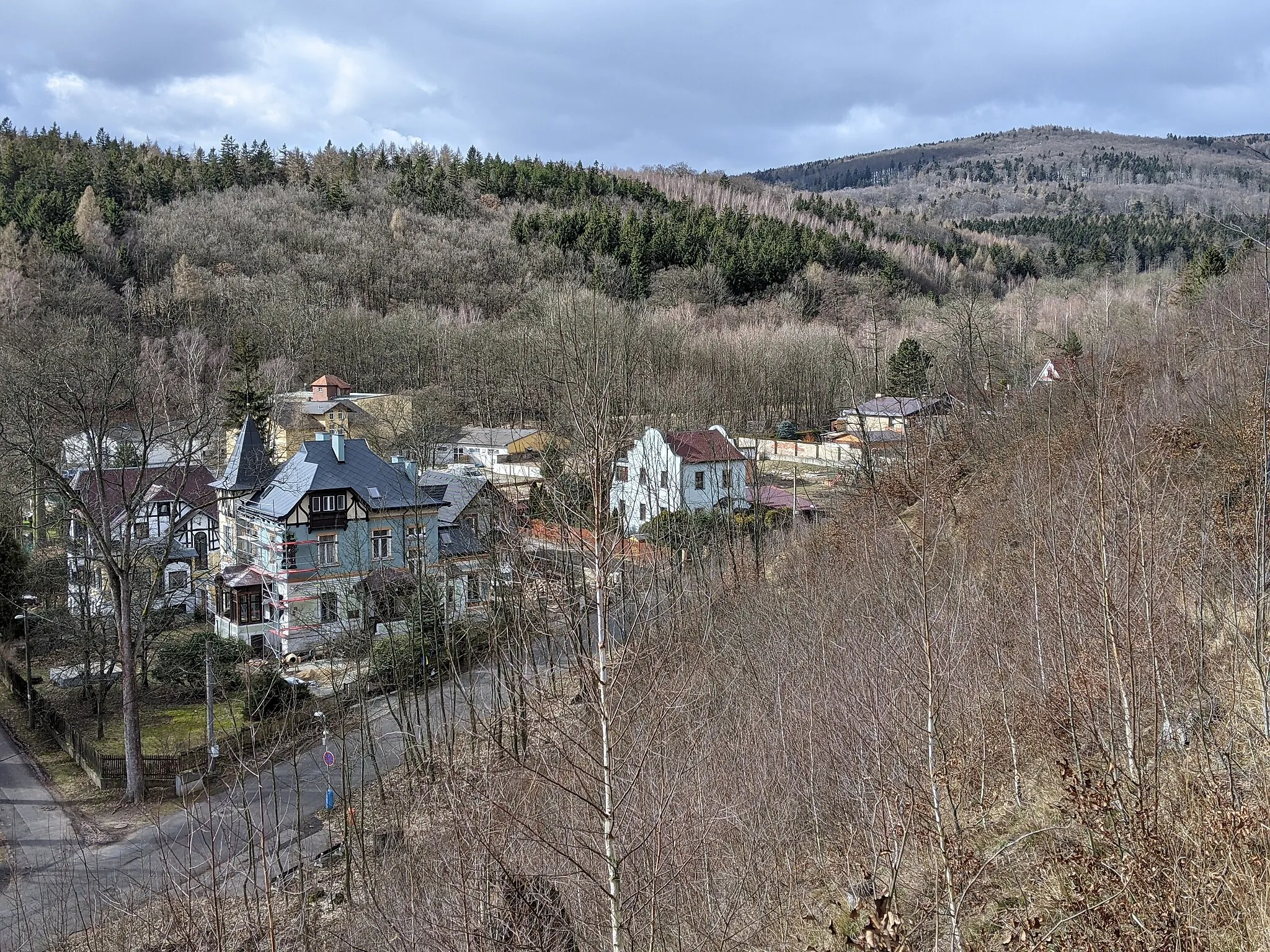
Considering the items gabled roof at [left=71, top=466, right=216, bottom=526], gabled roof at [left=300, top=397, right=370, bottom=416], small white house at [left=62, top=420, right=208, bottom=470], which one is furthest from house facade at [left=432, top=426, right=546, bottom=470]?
small white house at [left=62, top=420, right=208, bottom=470]

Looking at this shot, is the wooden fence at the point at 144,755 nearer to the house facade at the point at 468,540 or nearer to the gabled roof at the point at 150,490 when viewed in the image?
the house facade at the point at 468,540

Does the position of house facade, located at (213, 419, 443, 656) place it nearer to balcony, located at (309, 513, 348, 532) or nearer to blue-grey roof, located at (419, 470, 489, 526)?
balcony, located at (309, 513, 348, 532)

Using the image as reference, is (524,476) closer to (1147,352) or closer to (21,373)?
(21,373)

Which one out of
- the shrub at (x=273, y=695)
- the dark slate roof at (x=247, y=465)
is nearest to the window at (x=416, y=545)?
the shrub at (x=273, y=695)

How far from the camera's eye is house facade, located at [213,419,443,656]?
26.4m

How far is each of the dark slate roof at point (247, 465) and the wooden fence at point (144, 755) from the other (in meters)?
8.92

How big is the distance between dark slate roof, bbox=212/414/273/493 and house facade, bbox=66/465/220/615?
2.70 ft

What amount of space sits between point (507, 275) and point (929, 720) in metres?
81.9

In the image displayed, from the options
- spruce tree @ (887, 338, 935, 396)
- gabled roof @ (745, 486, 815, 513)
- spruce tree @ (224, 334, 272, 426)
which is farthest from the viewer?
spruce tree @ (887, 338, 935, 396)

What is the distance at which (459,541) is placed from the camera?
98.0 feet

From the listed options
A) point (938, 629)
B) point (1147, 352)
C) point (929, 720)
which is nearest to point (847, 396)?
point (1147, 352)

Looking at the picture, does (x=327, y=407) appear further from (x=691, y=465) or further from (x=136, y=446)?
(x=691, y=465)

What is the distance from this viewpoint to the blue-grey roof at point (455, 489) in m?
30.1

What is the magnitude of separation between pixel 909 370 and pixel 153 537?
33048 mm
